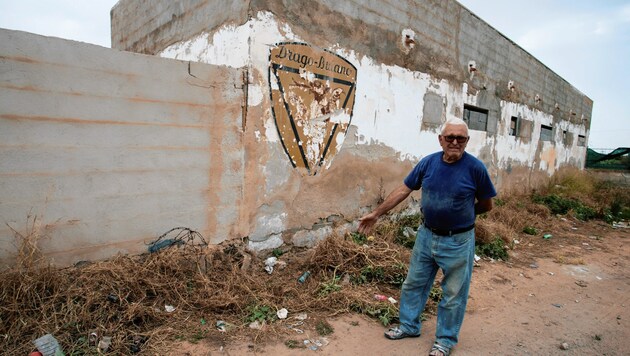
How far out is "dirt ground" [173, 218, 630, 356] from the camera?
258cm

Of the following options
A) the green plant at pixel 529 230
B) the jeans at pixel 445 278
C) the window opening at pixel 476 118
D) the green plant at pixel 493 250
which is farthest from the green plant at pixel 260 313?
the window opening at pixel 476 118

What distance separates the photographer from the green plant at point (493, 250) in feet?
16.1

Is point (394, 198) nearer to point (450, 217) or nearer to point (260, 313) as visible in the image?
point (450, 217)

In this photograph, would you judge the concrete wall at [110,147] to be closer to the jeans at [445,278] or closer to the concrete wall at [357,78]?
the concrete wall at [357,78]

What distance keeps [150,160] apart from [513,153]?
887 centimetres

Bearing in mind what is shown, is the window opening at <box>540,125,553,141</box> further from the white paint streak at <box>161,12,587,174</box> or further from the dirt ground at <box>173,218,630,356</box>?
the dirt ground at <box>173,218,630,356</box>

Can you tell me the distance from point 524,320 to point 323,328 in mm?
1861

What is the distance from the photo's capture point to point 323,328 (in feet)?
9.23

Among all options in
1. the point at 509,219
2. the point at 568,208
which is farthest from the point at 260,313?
the point at 568,208

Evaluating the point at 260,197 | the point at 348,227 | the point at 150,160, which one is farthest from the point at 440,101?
the point at 150,160

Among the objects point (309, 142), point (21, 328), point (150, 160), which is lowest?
point (21, 328)

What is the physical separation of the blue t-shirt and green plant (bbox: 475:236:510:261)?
294cm

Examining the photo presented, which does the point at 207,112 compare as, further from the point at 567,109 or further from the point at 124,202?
the point at 567,109

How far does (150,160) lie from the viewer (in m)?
3.06
